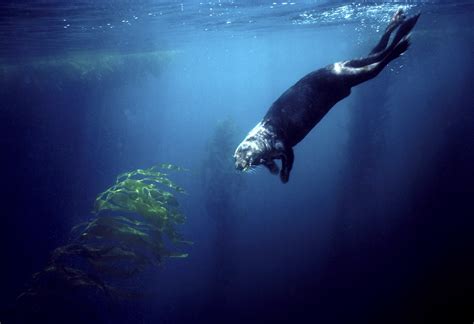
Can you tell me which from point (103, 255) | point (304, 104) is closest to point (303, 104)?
point (304, 104)

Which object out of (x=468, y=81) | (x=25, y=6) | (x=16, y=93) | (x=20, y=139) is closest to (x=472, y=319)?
(x=25, y=6)

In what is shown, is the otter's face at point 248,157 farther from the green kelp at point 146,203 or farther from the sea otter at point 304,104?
the green kelp at point 146,203

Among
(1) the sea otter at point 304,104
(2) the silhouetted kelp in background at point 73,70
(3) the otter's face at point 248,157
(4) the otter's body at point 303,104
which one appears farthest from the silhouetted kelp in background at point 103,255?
(2) the silhouetted kelp in background at point 73,70

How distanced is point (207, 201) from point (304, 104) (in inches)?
567

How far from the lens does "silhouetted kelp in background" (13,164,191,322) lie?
Answer: 805 centimetres

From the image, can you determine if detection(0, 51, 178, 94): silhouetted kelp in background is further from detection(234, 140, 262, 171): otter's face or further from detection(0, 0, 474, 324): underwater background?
detection(234, 140, 262, 171): otter's face

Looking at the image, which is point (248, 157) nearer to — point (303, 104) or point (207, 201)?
point (303, 104)

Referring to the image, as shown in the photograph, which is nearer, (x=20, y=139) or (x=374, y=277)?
(x=374, y=277)

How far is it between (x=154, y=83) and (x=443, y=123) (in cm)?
2887

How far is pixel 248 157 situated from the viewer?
209 inches

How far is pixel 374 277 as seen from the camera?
1560cm

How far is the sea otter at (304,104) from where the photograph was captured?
5.37m

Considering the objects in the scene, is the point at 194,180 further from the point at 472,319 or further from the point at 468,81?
the point at 468,81

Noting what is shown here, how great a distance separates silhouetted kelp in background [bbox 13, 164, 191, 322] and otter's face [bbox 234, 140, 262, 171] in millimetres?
4020
